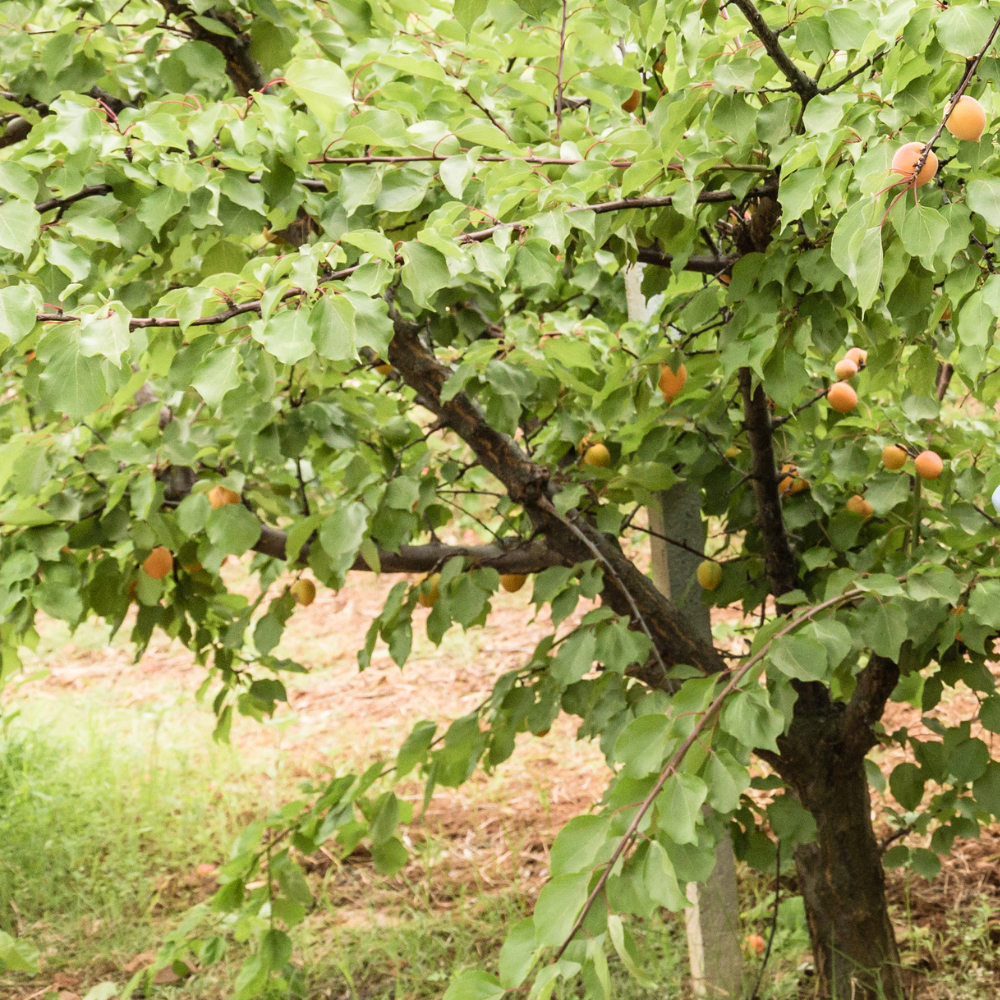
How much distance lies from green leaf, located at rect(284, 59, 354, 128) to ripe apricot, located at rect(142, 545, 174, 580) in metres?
0.88

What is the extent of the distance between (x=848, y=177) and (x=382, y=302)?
0.42m

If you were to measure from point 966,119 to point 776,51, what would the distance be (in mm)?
192

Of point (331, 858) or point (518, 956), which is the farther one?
point (331, 858)

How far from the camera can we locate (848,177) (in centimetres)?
84

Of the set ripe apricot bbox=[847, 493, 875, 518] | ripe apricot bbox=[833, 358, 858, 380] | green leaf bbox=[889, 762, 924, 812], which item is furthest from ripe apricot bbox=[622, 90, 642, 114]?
green leaf bbox=[889, 762, 924, 812]

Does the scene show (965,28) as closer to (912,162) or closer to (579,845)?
(912,162)

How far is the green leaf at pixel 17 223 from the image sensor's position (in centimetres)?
83

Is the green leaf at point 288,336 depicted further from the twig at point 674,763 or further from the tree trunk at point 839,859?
the tree trunk at point 839,859

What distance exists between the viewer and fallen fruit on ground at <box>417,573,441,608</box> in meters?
1.57

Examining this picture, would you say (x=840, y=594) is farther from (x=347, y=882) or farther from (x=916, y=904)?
(x=347, y=882)

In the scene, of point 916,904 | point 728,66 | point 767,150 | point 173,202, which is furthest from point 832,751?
point 173,202

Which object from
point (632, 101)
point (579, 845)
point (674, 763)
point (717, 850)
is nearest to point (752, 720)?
point (674, 763)

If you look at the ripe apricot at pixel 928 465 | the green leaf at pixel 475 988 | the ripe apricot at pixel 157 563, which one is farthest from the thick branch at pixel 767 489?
the ripe apricot at pixel 157 563

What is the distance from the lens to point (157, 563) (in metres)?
1.64
